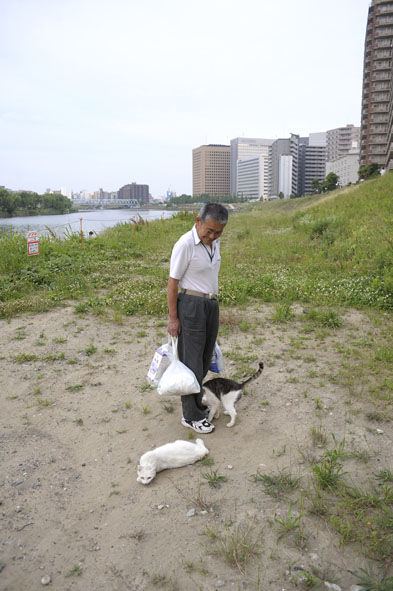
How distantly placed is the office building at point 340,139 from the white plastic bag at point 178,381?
14434 cm

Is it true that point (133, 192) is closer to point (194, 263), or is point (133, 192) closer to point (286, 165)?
point (286, 165)

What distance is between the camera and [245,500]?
2.65m

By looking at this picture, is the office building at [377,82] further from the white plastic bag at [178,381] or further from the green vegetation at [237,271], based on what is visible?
the white plastic bag at [178,381]

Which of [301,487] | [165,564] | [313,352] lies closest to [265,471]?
[301,487]

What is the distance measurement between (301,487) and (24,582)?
6.11ft

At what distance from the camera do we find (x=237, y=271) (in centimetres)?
959

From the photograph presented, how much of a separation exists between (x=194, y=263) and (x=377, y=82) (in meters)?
73.6

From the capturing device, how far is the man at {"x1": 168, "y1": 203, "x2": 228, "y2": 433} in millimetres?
3068

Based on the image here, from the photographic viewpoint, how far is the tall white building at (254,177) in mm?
147000

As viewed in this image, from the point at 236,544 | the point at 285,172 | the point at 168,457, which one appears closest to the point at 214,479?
the point at 168,457

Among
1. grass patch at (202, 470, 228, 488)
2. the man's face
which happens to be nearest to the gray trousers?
the man's face

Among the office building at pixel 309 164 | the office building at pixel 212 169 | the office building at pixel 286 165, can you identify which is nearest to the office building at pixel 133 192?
the office building at pixel 286 165

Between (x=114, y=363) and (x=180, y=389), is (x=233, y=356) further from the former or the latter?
(x=180, y=389)

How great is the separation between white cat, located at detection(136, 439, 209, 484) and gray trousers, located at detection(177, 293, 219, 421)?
393mm
